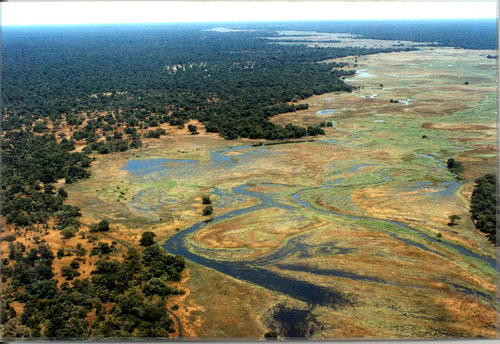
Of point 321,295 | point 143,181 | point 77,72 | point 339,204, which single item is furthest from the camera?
point 77,72

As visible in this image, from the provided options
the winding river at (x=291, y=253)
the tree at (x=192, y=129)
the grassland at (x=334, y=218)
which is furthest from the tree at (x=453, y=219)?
the tree at (x=192, y=129)

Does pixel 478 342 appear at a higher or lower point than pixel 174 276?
higher

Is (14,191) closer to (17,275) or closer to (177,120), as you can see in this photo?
(17,275)

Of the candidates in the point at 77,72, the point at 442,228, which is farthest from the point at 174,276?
the point at 77,72

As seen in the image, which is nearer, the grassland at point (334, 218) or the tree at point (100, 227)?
the grassland at point (334, 218)

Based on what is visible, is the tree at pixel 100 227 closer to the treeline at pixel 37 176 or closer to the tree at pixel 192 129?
the treeline at pixel 37 176

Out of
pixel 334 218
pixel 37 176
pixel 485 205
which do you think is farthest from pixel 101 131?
pixel 485 205
